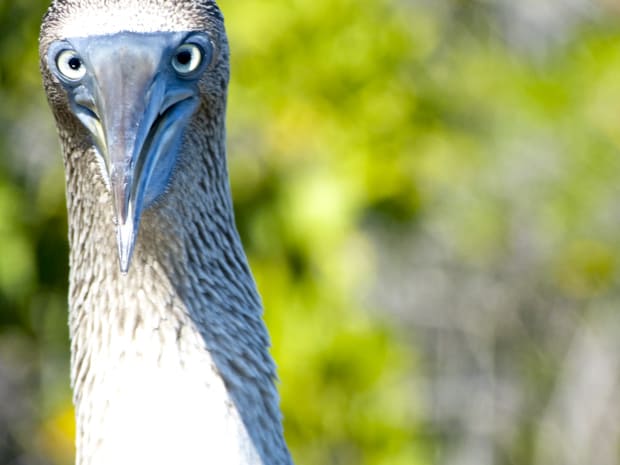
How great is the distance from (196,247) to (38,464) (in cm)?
474

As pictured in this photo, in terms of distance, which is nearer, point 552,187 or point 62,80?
point 62,80

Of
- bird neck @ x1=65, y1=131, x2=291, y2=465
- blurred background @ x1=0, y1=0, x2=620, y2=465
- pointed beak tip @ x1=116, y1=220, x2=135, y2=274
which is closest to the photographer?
pointed beak tip @ x1=116, y1=220, x2=135, y2=274

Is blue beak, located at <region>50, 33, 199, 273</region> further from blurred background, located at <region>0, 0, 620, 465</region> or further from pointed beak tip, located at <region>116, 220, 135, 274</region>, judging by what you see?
blurred background, located at <region>0, 0, 620, 465</region>

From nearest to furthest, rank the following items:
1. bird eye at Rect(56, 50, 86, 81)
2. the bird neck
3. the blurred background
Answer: bird eye at Rect(56, 50, 86, 81) < the bird neck < the blurred background

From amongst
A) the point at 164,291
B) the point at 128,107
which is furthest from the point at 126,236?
the point at 164,291

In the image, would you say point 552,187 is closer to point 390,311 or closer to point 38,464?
point 390,311

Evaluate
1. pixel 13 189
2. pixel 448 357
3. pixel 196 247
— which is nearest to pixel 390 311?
pixel 448 357

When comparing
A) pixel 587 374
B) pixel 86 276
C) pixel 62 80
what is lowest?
pixel 587 374

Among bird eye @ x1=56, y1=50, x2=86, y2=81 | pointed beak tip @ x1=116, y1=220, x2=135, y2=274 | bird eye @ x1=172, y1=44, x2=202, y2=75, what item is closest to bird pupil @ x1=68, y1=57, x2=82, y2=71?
bird eye @ x1=56, y1=50, x2=86, y2=81

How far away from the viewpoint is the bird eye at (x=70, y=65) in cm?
277

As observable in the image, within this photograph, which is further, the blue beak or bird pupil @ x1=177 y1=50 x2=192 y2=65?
bird pupil @ x1=177 y1=50 x2=192 y2=65

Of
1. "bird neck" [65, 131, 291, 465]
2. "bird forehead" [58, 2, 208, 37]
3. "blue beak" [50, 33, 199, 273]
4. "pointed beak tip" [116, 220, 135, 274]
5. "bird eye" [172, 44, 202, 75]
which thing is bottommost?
"bird neck" [65, 131, 291, 465]

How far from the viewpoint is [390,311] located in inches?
318

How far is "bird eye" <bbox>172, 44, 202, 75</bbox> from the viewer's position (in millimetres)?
2805
